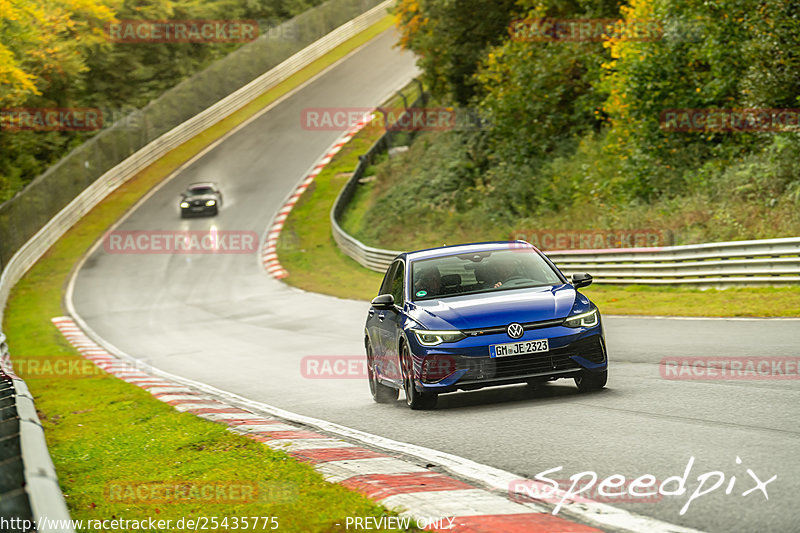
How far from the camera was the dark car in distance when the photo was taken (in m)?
49.4

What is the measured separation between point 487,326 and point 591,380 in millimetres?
1374

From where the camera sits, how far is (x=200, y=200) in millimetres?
49375

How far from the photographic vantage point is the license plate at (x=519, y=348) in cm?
984

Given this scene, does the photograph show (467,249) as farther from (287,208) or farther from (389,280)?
(287,208)

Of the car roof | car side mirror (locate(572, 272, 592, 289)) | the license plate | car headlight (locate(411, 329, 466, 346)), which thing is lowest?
the license plate

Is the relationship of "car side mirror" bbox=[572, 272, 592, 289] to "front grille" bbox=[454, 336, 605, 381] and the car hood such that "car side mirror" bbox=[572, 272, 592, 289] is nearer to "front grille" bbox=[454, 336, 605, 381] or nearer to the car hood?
the car hood

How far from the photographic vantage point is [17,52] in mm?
42594

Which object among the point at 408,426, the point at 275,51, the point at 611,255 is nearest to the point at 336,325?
the point at 611,255

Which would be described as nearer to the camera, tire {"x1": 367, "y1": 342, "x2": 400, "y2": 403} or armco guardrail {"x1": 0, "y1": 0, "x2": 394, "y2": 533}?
armco guardrail {"x1": 0, "y1": 0, "x2": 394, "y2": 533}

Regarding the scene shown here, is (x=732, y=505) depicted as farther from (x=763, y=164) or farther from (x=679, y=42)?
(x=679, y=42)

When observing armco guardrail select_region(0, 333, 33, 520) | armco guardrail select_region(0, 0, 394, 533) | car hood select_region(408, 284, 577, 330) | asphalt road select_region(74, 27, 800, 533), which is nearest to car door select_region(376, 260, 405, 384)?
car hood select_region(408, 284, 577, 330)

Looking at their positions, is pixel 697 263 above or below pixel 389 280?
below

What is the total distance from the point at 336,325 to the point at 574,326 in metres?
14.5

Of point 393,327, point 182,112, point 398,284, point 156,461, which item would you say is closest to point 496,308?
point 393,327
